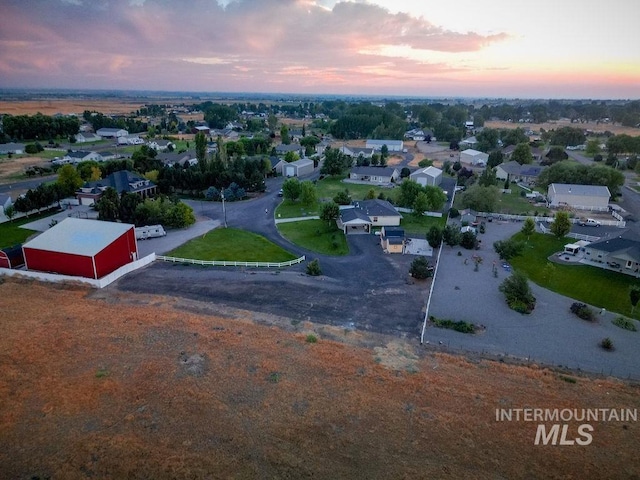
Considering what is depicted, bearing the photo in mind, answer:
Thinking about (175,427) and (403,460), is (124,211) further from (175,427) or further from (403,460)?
(403,460)

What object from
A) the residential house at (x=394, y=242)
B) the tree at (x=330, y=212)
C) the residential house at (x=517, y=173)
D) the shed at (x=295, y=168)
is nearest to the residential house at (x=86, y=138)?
the shed at (x=295, y=168)

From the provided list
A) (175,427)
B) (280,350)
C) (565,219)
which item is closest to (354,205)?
(565,219)

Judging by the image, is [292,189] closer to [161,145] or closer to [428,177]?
[428,177]

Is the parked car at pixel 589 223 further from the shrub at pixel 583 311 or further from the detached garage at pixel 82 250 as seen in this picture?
the detached garage at pixel 82 250

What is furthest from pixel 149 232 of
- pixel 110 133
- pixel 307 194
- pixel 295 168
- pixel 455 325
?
pixel 110 133

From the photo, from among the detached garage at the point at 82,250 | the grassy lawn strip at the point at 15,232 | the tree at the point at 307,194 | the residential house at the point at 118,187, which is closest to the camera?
the detached garage at the point at 82,250

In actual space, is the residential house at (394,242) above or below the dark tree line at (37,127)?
below

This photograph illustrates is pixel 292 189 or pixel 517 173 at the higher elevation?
A: pixel 517 173
